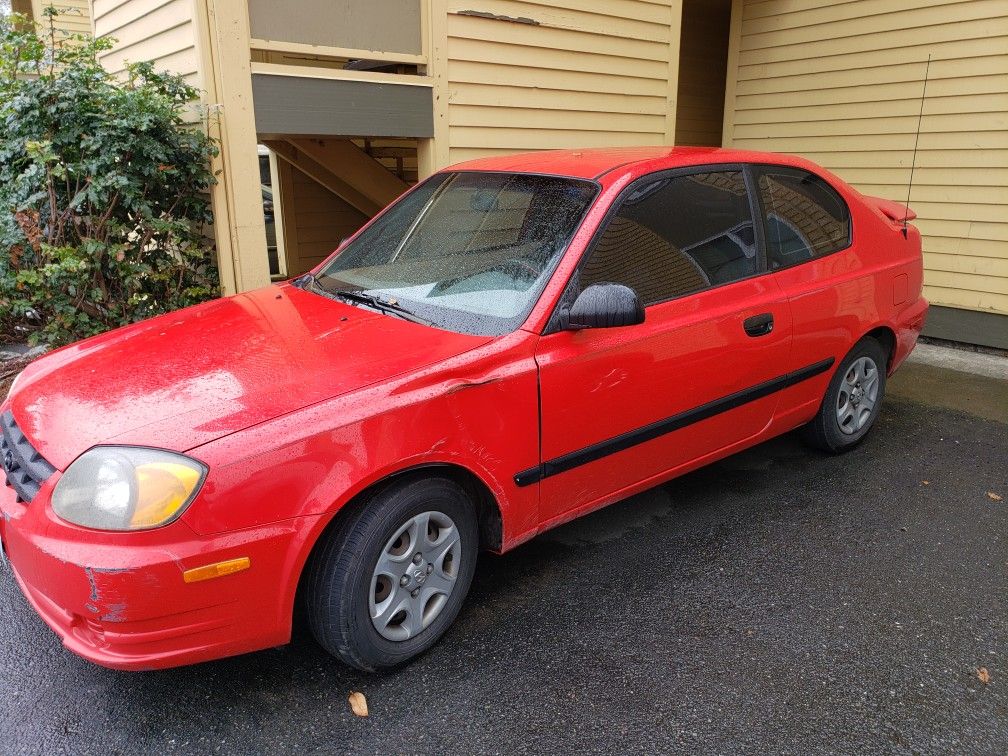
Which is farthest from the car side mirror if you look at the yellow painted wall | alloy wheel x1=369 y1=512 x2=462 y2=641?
the yellow painted wall

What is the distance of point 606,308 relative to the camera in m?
2.61

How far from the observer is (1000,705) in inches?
93.7

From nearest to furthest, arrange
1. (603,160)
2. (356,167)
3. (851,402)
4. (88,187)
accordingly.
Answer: (603,160)
(851,402)
(88,187)
(356,167)

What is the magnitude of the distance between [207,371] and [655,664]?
69.0 inches

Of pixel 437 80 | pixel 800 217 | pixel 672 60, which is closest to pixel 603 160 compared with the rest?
pixel 800 217

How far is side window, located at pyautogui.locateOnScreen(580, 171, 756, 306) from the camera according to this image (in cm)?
294

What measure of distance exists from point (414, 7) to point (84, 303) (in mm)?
2918

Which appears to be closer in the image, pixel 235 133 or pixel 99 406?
pixel 99 406

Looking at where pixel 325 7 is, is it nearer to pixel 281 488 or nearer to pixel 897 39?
pixel 281 488

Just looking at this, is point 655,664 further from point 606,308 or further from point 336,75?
point 336,75

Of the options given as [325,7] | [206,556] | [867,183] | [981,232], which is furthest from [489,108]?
[206,556]

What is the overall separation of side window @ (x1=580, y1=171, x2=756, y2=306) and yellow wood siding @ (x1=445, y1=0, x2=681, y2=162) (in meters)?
2.85

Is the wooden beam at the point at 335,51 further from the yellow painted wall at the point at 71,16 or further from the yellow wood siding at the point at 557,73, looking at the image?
the yellow painted wall at the point at 71,16

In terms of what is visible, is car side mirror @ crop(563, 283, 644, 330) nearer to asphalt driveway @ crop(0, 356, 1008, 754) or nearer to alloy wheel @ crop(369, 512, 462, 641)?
alloy wheel @ crop(369, 512, 462, 641)
